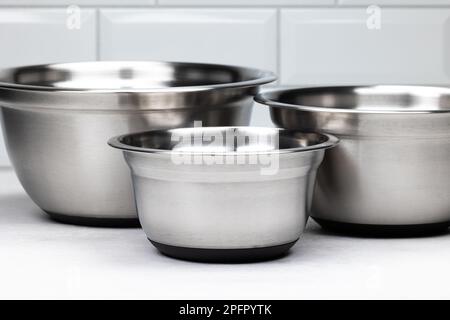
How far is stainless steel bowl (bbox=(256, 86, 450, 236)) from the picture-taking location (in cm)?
121

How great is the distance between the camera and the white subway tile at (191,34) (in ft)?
6.15

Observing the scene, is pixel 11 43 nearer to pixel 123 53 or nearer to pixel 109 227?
pixel 123 53

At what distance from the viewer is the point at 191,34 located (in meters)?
1.88

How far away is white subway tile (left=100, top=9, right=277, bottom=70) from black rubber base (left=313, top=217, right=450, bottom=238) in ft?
2.07

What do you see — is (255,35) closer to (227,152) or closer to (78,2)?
(78,2)

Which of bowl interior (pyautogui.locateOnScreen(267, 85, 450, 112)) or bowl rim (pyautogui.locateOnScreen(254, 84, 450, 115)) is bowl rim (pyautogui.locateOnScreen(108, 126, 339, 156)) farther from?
bowl interior (pyautogui.locateOnScreen(267, 85, 450, 112))

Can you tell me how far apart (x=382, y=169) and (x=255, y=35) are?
0.71 meters

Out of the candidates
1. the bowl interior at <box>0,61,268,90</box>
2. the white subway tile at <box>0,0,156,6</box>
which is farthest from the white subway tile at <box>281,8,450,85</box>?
the bowl interior at <box>0,61,268,90</box>

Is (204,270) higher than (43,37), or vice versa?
(43,37)

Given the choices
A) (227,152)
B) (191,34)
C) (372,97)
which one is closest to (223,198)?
(227,152)

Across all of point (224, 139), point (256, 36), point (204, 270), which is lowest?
point (204, 270)

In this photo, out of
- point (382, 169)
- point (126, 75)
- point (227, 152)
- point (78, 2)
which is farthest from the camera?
point (78, 2)

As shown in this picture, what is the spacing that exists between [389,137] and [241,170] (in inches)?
8.2
